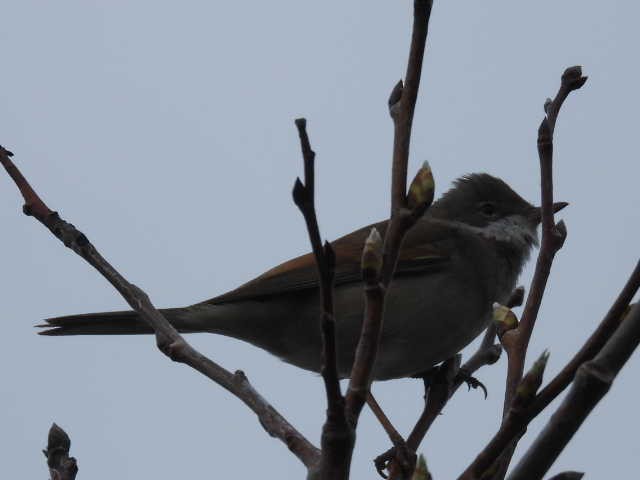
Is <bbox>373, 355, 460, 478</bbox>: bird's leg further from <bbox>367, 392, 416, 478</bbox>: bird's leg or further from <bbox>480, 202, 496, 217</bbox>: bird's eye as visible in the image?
<bbox>480, 202, 496, 217</bbox>: bird's eye

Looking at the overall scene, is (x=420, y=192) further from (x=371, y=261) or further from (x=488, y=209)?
(x=488, y=209)

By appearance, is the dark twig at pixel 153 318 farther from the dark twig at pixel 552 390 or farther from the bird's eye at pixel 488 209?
the bird's eye at pixel 488 209

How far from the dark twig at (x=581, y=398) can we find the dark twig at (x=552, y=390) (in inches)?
7.8

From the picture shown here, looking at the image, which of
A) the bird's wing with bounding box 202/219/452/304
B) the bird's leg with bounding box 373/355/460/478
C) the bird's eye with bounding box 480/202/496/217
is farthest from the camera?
the bird's eye with bounding box 480/202/496/217

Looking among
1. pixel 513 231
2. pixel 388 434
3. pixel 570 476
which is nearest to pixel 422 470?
pixel 570 476

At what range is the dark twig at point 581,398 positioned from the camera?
1833 millimetres

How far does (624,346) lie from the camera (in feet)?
6.05

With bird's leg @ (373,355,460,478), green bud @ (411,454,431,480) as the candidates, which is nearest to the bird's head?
bird's leg @ (373,355,460,478)

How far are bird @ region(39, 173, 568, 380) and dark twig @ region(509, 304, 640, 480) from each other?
129 inches

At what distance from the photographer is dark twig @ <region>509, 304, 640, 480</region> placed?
6.01ft

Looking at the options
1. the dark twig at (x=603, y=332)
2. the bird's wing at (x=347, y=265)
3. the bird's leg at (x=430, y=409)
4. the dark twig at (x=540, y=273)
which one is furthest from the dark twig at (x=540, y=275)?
the bird's wing at (x=347, y=265)

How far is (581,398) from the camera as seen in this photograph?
187 centimetres

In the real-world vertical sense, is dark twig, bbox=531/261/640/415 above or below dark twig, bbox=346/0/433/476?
below

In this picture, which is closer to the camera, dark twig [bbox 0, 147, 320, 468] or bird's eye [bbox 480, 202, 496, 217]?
dark twig [bbox 0, 147, 320, 468]
